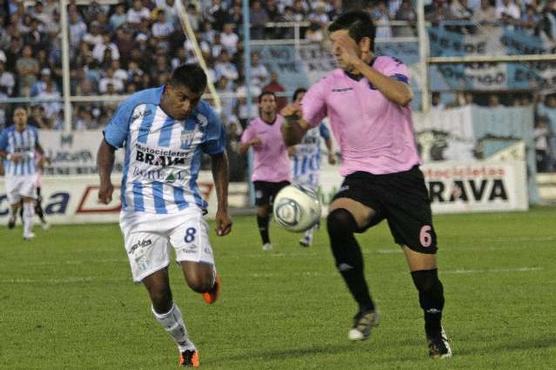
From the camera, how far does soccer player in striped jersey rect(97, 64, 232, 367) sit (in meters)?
8.51

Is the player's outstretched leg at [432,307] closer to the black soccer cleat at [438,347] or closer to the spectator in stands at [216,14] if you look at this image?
the black soccer cleat at [438,347]

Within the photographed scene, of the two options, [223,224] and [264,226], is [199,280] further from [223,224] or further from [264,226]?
[264,226]

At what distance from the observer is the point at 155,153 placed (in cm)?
863

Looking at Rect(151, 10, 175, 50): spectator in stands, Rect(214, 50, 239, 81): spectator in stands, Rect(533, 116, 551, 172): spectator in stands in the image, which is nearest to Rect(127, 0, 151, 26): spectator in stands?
Rect(151, 10, 175, 50): spectator in stands

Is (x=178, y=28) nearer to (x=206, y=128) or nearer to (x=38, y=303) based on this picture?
(x=38, y=303)

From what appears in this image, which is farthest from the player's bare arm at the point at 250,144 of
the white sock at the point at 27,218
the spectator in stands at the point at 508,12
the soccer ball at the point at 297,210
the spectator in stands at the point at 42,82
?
the spectator in stands at the point at 508,12

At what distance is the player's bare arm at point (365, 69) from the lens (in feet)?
27.3

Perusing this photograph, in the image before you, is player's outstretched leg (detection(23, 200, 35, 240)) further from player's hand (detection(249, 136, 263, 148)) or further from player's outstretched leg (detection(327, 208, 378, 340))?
player's outstretched leg (detection(327, 208, 378, 340))

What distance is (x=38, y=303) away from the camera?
12.8 metres

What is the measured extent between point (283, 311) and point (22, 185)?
13.8 m

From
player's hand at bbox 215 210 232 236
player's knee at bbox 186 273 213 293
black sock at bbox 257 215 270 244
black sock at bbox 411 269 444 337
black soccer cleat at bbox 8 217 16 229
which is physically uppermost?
player's hand at bbox 215 210 232 236

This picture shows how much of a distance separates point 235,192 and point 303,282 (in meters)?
16.2

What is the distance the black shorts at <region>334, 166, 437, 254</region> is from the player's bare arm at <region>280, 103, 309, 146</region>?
1.44ft

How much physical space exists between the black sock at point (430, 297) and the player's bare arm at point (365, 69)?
1.04 meters
